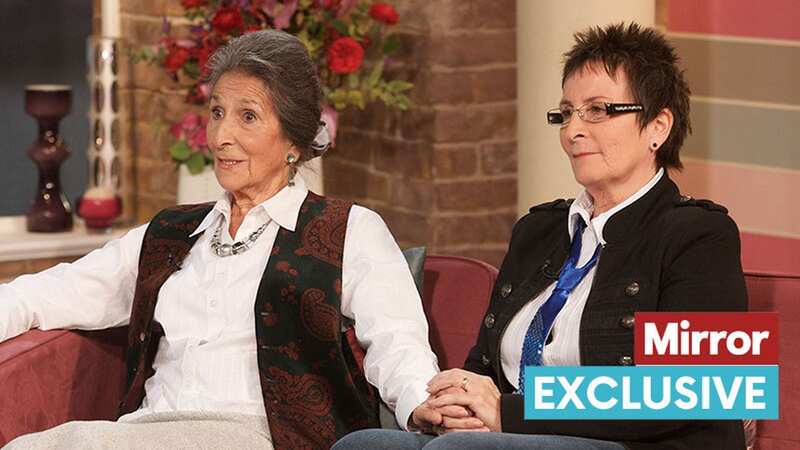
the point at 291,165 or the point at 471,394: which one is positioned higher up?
the point at 291,165

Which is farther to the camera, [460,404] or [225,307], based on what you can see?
[225,307]

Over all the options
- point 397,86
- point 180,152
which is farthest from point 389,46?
point 180,152

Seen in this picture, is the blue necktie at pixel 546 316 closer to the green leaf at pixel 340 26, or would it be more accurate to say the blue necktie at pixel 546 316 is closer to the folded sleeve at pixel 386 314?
the folded sleeve at pixel 386 314

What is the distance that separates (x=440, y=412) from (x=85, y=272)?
0.84 metres

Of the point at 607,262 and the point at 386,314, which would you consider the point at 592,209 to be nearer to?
the point at 607,262

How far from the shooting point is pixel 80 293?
127 inches

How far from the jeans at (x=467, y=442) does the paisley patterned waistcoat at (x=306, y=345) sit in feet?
1.38

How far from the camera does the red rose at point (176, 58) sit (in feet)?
13.8

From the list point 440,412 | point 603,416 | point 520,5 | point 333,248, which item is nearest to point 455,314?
point 333,248

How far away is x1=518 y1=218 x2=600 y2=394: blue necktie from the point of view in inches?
112

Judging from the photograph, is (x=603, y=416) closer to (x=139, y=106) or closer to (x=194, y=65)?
(x=194, y=65)

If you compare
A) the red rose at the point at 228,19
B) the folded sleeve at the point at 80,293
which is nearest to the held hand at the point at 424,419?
the folded sleeve at the point at 80,293

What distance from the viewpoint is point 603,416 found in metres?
2.58

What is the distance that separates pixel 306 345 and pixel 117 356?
0.49 metres
